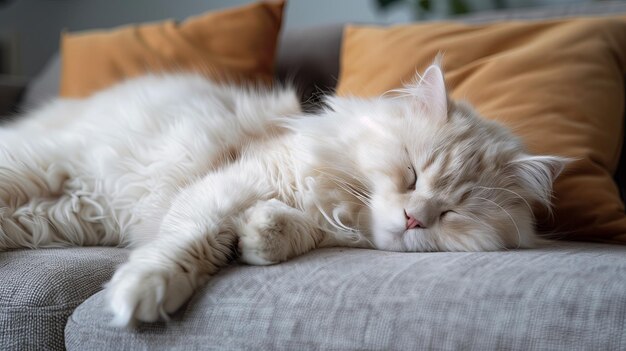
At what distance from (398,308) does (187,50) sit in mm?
1628

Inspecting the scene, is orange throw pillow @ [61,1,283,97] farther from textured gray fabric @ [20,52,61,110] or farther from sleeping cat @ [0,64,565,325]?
sleeping cat @ [0,64,565,325]

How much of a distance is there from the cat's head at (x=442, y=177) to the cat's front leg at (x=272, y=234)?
0.17 metres

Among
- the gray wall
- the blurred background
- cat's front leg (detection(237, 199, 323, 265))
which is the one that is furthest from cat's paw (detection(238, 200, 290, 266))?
the gray wall

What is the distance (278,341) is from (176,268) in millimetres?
230

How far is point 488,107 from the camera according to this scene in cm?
173

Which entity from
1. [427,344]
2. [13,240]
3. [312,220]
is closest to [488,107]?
[312,220]

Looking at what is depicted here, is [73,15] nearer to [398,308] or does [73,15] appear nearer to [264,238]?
[264,238]

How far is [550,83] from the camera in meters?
1.69

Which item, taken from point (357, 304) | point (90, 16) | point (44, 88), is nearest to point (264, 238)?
point (357, 304)

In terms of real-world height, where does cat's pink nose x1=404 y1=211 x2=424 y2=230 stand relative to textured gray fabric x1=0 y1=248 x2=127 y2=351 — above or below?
above

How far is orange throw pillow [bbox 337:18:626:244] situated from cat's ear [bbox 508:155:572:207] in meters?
0.21

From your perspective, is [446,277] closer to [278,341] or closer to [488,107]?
[278,341]

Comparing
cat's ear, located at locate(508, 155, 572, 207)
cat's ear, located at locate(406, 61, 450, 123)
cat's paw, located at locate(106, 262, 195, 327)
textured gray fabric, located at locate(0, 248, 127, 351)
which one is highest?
cat's ear, located at locate(406, 61, 450, 123)

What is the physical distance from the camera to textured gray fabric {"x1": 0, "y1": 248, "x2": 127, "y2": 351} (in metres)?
1.17
